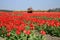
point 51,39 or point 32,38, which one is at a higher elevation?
point 32,38

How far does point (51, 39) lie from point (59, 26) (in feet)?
5.68

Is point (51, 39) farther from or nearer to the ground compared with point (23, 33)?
nearer to the ground

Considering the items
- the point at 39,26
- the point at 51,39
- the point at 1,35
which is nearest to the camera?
the point at 51,39

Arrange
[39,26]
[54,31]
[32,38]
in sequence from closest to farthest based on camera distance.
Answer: [32,38] < [54,31] < [39,26]

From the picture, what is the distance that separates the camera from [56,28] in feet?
37.8

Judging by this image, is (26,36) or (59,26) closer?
(26,36)

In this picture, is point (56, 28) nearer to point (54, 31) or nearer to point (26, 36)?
point (54, 31)

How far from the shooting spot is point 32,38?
7.16 metres

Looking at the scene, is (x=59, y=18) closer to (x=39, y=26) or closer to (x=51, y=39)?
(x=39, y=26)

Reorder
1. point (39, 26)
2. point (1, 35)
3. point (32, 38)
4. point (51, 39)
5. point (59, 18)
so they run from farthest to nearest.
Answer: point (59, 18) < point (39, 26) < point (1, 35) < point (51, 39) < point (32, 38)

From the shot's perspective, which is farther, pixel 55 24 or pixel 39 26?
pixel 39 26

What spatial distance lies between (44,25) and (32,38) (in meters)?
5.05

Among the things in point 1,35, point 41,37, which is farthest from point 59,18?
point 41,37

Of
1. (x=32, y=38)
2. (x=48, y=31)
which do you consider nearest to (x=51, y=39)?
(x=48, y=31)
